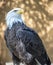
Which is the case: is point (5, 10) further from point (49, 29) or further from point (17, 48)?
point (17, 48)

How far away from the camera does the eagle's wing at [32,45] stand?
11.6ft

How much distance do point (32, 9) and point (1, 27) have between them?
2.29 ft

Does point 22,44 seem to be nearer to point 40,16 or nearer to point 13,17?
point 13,17

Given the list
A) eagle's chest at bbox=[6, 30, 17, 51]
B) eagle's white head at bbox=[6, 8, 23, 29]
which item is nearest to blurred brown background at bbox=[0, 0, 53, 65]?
eagle's white head at bbox=[6, 8, 23, 29]

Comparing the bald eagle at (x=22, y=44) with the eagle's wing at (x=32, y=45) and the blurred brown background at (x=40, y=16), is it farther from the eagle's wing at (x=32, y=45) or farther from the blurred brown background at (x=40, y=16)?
the blurred brown background at (x=40, y=16)

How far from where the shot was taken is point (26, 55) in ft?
11.5

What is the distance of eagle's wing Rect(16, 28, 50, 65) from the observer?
11.6 feet

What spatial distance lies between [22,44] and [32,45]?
0.12 meters


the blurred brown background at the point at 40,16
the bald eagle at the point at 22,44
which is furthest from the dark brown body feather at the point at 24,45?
the blurred brown background at the point at 40,16

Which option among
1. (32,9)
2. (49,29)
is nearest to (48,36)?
(49,29)

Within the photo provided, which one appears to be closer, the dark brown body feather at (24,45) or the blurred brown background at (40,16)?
the dark brown body feather at (24,45)

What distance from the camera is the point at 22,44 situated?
3.51 metres

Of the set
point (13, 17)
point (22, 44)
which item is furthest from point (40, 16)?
point (22, 44)

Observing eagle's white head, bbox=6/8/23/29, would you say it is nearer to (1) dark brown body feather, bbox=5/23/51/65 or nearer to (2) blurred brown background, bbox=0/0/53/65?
(1) dark brown body feather, bbox=5/23/51/65
